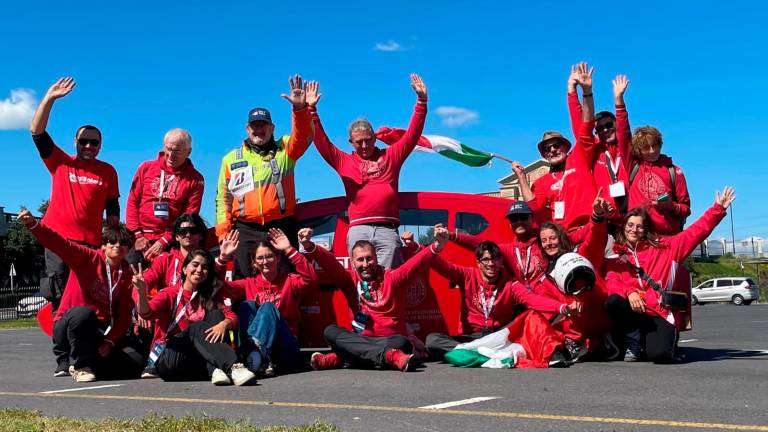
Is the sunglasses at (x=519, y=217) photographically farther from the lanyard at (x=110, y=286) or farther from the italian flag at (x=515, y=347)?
the lanyard at (x=110, y=286)

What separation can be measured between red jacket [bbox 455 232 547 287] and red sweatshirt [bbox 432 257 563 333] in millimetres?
163

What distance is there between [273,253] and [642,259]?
332 cm

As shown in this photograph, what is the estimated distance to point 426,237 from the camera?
816 cm

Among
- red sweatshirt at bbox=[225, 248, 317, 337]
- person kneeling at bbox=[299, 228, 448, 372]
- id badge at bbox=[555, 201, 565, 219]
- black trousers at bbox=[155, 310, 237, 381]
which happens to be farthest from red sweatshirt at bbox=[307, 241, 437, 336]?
id badge at bbox=[555, 201, 565, 219]

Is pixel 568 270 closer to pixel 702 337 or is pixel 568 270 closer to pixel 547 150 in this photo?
pixel 547 150

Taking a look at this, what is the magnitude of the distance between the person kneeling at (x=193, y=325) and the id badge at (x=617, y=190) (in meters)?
3.67

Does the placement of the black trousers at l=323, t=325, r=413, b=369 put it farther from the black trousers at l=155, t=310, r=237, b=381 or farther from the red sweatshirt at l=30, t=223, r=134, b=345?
the red sweatshirt at l=30, t=223, r=134, b=345

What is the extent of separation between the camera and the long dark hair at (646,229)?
24.3ft

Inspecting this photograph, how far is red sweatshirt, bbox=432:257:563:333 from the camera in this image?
7.49 meters

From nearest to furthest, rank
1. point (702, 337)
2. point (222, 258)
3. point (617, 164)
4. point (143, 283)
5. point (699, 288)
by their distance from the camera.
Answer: point (143, 283), point (222, 258), point (617, 164), point (702, 337), point (699, 288)

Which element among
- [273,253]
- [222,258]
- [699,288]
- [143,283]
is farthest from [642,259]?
[699,288]

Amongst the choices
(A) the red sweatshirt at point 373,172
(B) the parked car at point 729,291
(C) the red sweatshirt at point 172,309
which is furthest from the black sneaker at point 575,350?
(B) the parked car at point 729,291

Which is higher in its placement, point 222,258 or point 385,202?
point 385,202

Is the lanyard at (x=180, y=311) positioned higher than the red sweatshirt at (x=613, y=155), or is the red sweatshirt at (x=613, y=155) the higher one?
the red sweatshirt at (x=613, y=155)
